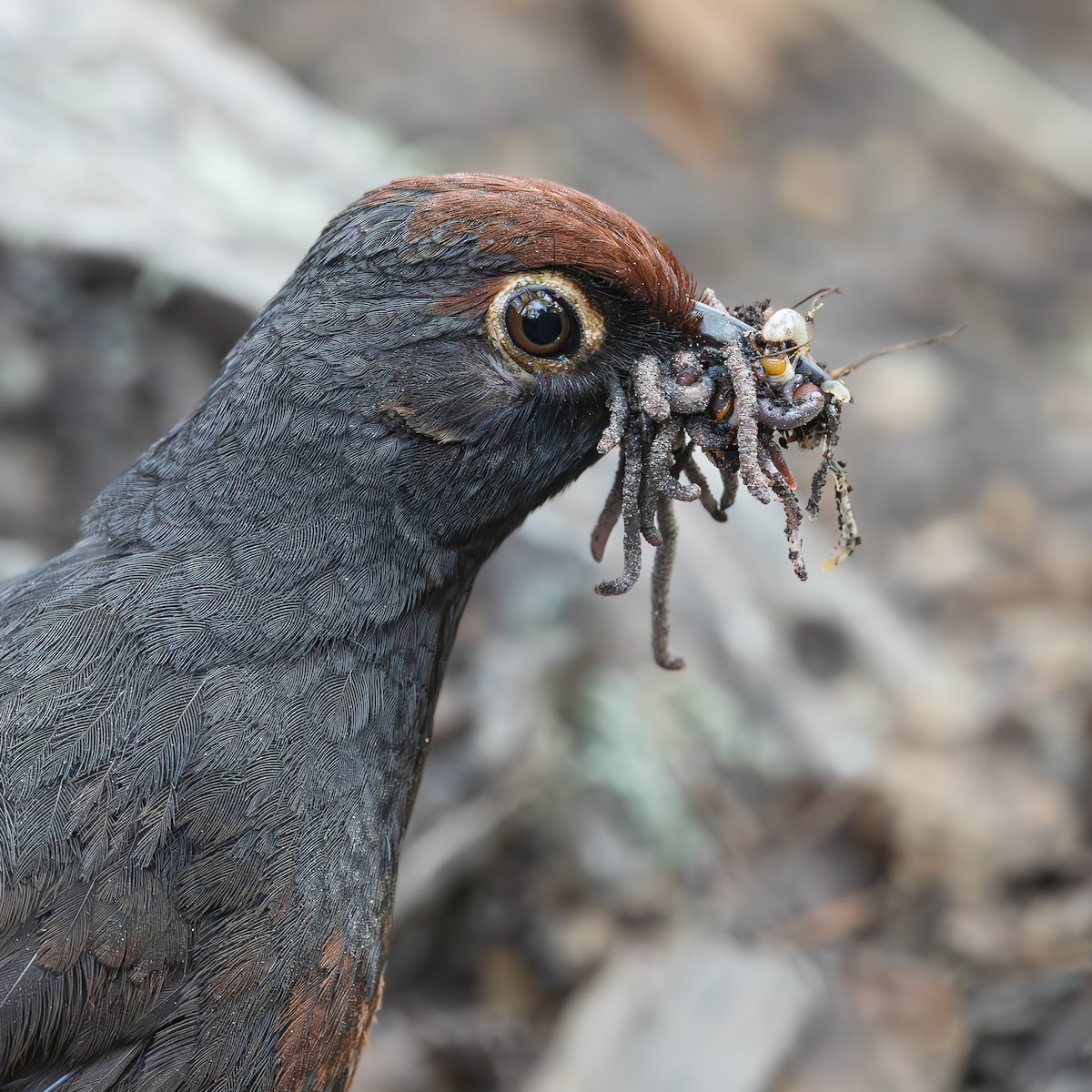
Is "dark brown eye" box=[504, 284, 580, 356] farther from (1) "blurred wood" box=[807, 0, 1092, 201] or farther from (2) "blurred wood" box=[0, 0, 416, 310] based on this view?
(1) "blurred wood" box=[807, 0, 1092, 201]

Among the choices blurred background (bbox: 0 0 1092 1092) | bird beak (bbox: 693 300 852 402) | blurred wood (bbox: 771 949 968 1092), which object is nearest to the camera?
bird beak (bbox: 693 300 852 402)

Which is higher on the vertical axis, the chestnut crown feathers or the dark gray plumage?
the chestnut crown feathers

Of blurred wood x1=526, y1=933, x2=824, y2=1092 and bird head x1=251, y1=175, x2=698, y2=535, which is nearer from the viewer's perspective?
bird head x1=251, y1=175, x2=698, y2=535

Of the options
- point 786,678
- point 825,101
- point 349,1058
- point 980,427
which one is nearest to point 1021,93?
point 825,101

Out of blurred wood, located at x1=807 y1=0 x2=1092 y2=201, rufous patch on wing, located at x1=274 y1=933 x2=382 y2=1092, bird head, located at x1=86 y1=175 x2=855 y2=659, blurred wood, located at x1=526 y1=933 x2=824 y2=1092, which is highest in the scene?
blurred wood, located at x1=807 y1=0 x2=1092 y2=201

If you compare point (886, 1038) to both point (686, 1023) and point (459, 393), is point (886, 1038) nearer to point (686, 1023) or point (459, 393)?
point (686, 1023)

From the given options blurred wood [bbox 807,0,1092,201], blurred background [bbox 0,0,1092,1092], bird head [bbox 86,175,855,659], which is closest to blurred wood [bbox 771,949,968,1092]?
blurred background [bbox 0,0,1092,1092]
